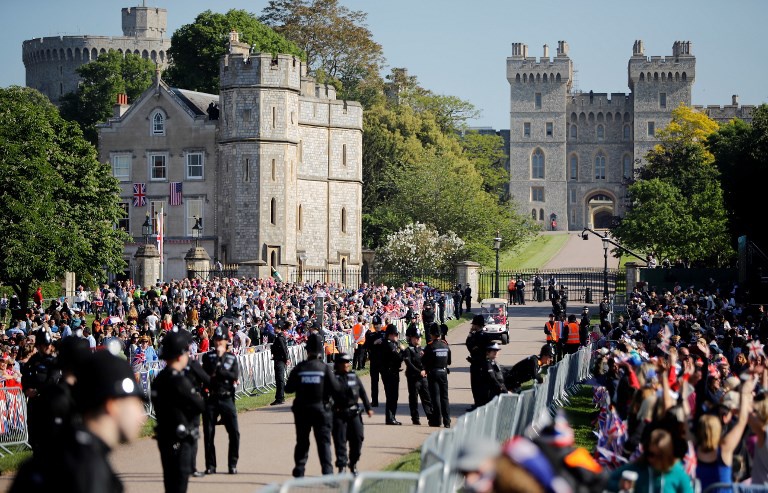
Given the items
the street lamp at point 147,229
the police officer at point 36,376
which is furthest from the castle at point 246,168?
the police officer at point 36,376

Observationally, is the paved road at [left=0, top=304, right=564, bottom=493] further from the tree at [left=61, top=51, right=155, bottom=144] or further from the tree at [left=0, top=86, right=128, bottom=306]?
the tree at [left=61, top=51, right=155, bottom=144]

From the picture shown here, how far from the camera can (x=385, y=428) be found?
20703 millimetres

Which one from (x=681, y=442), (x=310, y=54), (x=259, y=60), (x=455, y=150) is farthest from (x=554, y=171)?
(x=681, y=442)

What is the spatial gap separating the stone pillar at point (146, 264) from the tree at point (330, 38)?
3530 cm

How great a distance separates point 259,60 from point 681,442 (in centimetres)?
5472

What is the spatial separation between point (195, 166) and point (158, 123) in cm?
310

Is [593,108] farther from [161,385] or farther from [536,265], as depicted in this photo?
[161,385]

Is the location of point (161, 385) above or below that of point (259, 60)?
below

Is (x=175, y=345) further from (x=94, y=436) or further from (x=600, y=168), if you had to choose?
(x=600, y=168)

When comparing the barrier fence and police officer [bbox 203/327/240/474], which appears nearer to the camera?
the barrier fence

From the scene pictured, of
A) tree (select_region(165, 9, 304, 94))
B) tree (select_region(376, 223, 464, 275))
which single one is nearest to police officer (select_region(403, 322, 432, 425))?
tree (select_region(376, 223, 464, 275))

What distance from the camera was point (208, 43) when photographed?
79375mm

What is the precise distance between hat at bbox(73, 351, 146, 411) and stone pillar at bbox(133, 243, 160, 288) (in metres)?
48.5

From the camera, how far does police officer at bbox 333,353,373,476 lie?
48.9 ft
